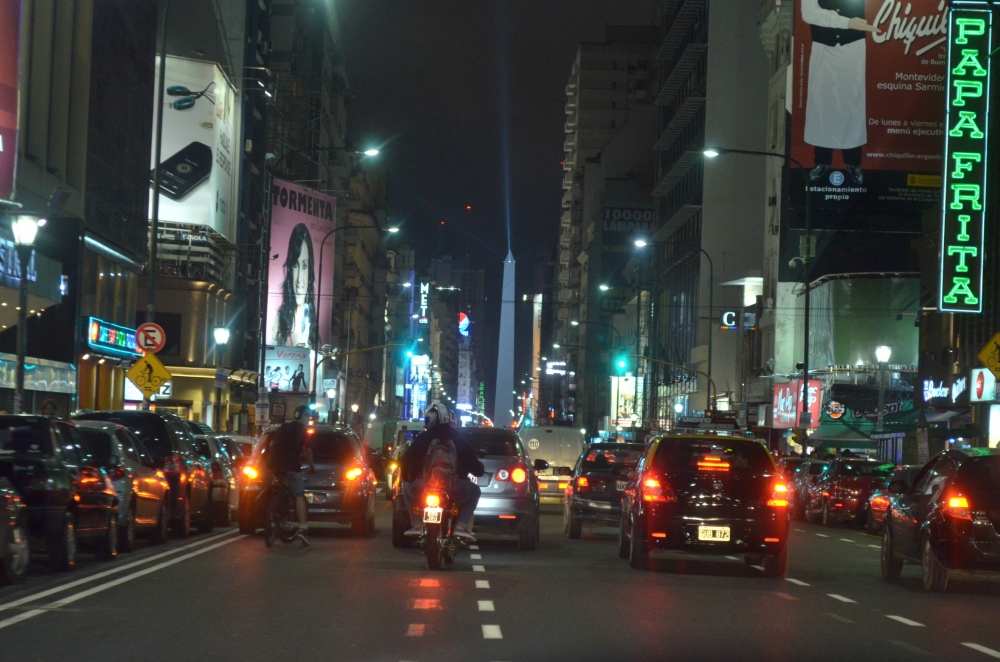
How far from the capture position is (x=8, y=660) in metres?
9.44

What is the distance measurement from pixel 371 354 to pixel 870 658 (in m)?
122

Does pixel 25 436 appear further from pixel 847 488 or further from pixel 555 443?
pixel 847 488

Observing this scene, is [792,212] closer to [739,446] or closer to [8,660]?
[739,446]

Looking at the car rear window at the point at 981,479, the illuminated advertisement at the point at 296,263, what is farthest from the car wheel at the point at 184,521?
the illuminated advertisement at the point at 296,263

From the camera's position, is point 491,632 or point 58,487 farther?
point 58,487

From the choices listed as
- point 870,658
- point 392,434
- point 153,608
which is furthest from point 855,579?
point 392,434

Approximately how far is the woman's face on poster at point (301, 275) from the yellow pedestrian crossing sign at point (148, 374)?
44.6m

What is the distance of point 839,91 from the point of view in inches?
2080

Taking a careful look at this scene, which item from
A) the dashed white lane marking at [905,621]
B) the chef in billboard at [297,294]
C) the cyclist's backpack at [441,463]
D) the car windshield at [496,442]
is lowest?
the dashed white lane marking at [905,621]

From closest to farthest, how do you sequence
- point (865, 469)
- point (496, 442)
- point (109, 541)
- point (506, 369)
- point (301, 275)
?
point (109, 541), point (496, 442), point (865, 469), point (301, 275), point (506, 369)

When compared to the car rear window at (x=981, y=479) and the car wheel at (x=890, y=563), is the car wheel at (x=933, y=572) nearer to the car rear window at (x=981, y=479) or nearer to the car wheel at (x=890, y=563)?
the car rear window at (x=981, y=479)

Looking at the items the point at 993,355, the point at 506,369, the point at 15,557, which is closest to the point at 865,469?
the point at 993,355

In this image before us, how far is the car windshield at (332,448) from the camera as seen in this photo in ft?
74.4

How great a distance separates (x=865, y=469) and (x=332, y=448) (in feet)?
50.8
